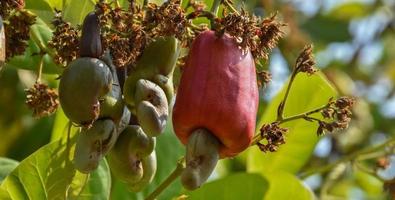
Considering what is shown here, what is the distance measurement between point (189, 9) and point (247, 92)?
0.88 ft

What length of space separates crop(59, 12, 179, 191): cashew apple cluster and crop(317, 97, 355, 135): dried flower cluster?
0.22 m

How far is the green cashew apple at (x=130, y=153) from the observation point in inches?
47.3

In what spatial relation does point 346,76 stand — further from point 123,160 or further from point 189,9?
point 123,160

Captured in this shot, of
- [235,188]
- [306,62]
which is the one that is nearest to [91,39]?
[306,62]

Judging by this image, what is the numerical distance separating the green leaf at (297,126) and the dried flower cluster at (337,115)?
0.48m

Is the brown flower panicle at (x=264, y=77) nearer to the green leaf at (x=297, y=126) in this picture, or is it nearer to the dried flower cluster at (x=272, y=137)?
the dried flower cluster at (x=272, y=137)

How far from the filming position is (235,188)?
5.76 ft

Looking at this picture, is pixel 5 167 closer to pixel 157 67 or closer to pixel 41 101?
pixel 41 101

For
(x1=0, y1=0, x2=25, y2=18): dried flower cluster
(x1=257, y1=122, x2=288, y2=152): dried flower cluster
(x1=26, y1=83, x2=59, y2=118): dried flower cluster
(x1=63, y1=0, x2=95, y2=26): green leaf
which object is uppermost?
(x1=0, y1=0, x2=25, y2=18): dried flower cluster

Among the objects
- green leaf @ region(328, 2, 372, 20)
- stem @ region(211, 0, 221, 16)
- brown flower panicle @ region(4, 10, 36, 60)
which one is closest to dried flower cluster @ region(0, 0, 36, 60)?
brown flower panicle @ region(4, 10, 36, 60)

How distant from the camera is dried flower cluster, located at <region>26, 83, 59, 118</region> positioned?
1384 millimetres

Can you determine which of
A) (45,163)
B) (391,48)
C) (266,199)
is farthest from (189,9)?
(391,48)

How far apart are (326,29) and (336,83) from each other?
39 cm

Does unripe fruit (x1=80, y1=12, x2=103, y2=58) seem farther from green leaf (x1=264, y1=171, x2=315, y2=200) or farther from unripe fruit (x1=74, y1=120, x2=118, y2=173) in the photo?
green leaf (x1=264, y1=171, x2=315, y2=200)
